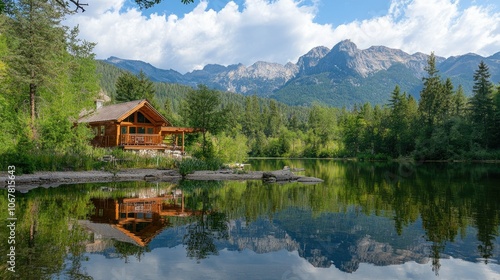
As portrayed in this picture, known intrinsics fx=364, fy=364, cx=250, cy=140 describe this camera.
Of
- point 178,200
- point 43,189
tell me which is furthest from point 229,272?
point 43,189

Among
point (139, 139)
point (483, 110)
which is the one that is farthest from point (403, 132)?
point (139, 139)

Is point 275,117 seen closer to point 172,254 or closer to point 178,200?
point 178,200

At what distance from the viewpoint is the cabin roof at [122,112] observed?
1363 inches

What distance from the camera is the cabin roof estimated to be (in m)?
34.6

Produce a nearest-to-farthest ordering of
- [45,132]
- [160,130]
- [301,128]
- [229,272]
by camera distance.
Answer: [229,272]
[45,132]
[160,130]
[301,128]

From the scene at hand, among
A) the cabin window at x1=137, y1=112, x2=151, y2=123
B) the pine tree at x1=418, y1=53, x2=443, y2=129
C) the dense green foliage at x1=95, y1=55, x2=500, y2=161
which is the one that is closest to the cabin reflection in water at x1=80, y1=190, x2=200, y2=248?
the dense green foliage at x1=95, y1=55, x2=500, y2=161

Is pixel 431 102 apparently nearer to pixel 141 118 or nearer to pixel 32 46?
pixel 141 118

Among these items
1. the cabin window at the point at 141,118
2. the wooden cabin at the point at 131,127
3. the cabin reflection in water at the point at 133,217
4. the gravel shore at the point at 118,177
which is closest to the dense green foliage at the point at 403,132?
the wooden cabin at the point at 131,127

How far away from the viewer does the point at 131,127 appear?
37.7 meters

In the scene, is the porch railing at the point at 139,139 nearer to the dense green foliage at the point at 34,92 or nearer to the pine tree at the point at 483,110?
the dense green foliage at the point at 34,92

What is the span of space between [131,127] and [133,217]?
26.8m

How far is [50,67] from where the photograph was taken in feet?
94.6

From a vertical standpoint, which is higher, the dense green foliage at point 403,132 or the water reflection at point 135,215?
the dense green foliage at point 403,132

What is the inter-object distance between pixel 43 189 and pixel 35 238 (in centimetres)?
1125
